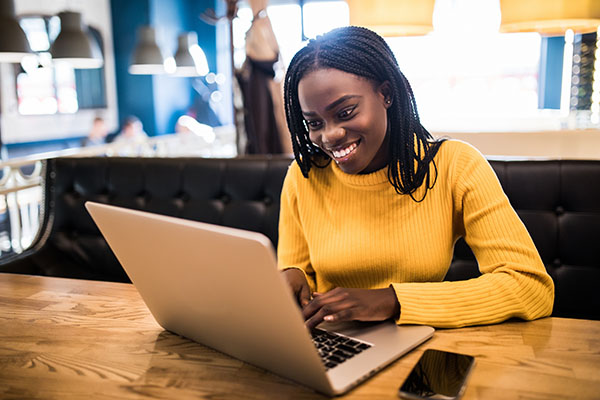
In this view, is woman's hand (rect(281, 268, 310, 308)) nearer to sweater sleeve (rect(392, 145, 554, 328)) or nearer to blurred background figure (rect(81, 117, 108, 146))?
sweater sleeve (rect(392, 145, 554, 328))

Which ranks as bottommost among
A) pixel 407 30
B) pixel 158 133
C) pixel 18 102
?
pixel 158 133

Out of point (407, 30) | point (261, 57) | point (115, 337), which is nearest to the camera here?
point (115, 337)

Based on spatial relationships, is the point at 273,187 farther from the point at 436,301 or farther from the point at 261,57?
the point at 261,57

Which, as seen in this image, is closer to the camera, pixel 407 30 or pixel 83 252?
pixel 407 30

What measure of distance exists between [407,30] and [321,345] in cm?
124

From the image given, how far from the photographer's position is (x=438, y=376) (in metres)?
0.73

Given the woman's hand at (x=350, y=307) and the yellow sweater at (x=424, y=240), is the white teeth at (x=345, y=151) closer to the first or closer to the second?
the yellow sweater at (x=424, y=240)

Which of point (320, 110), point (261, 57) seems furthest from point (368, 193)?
point (261, 57)

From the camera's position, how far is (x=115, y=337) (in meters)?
0.94

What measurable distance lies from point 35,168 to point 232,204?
191cm

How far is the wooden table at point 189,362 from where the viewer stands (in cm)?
72

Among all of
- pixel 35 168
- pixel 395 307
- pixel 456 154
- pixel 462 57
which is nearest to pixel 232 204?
pixel 456 154

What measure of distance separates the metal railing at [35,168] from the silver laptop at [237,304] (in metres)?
1.43

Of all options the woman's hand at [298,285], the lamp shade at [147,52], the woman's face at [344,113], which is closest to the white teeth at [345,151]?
the woman's face at [344,113]
